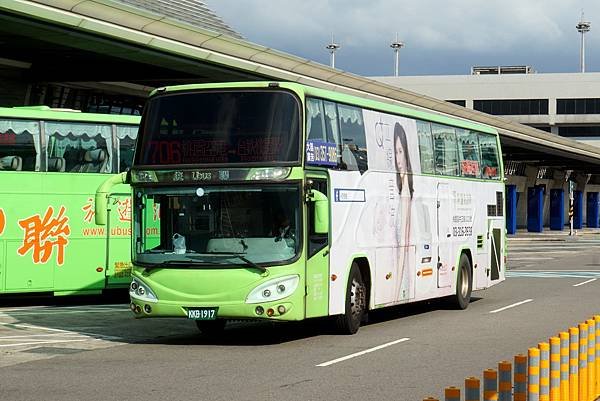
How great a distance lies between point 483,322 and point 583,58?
112948 millimetres

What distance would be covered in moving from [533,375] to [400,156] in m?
11.5

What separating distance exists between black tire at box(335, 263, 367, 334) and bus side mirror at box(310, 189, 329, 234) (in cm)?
175

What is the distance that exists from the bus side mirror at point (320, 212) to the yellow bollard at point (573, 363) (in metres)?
6.23

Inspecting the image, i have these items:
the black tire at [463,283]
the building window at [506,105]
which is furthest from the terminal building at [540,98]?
the black tire at [463,283]

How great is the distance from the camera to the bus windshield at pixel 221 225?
1481 centimetres

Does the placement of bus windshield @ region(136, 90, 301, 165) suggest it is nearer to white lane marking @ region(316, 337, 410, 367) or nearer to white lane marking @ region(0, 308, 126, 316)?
white lane marking @ region(316, 337, 410, 367)

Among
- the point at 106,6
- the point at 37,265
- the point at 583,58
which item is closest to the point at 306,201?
the point at 37,265

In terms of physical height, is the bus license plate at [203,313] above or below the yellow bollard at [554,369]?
below

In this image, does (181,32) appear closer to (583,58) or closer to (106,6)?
(106,6)

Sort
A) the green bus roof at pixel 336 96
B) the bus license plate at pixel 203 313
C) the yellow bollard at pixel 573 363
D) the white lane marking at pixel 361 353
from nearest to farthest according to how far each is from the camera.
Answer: the yellow bollard at pixel 573 363, the white lane marking at pixel 361 353, the bus license plate at pixel 203 313, the green bus roof at pixel 336 96

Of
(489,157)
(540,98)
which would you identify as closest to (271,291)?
(489,157)

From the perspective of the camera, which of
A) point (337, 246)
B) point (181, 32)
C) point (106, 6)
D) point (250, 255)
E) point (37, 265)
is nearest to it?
point (250, 255)

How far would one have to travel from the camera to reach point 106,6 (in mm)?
25859

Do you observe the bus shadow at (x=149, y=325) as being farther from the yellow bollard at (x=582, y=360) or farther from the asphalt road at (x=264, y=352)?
the yellow bollard at (x=582, y=360)
